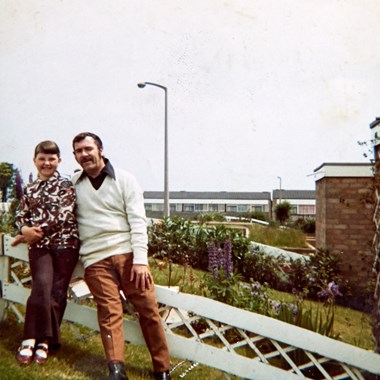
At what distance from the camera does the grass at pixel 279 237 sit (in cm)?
1075

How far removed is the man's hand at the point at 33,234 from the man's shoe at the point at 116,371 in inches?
34.9

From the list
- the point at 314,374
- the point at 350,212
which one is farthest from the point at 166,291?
the point at 350,212

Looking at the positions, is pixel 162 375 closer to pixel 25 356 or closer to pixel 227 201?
pixel 25 356

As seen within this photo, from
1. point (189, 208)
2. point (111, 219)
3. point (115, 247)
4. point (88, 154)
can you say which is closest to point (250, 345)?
point (115, 247)

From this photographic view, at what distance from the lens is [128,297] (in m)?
2.86

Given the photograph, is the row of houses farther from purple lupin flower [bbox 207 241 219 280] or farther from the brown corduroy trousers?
the brown corduroy trousers

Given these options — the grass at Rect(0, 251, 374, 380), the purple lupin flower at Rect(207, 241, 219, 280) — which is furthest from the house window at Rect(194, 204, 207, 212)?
the grass at Rect(0, 251, 374, 380)

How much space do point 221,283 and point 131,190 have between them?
6.24 feet

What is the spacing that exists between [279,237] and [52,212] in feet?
29.3

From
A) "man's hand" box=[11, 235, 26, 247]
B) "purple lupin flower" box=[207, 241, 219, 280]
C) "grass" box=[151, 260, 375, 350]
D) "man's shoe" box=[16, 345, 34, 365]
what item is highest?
"man's hand" box=[11, 235, 26, 247]

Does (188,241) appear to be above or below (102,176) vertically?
below

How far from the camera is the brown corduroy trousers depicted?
109 inches

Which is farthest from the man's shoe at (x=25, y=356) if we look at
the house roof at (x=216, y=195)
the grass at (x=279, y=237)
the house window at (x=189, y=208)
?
the house roof at (x=216, y=195)

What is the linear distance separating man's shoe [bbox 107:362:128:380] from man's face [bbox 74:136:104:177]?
122 cm
